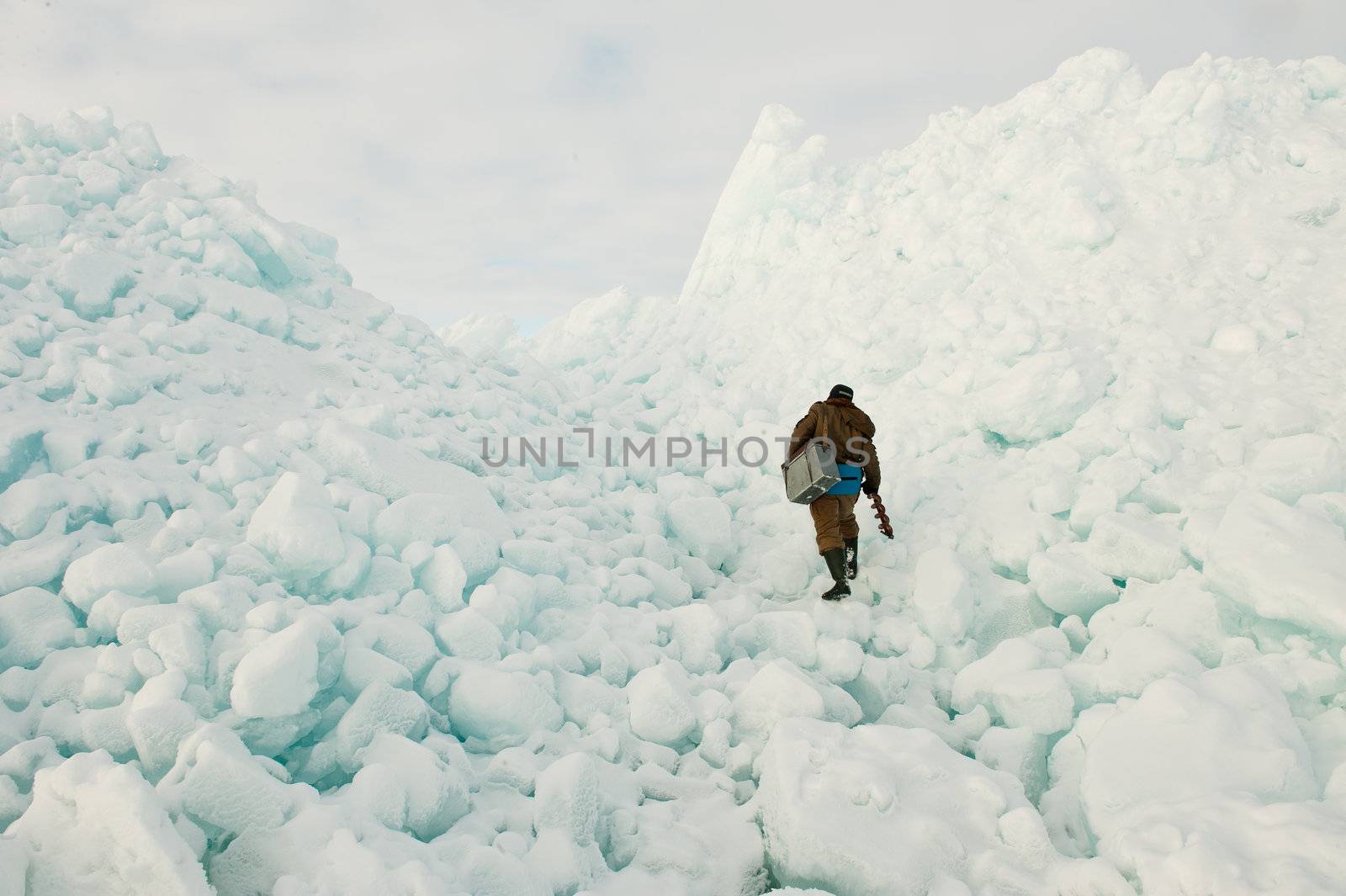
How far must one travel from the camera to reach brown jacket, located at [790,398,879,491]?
4.76m

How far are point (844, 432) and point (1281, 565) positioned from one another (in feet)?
7.91

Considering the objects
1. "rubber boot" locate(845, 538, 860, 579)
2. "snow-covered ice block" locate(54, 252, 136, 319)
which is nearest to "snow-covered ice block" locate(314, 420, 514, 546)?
"snow-covered ice block" locate(54, 252, 136, 319)

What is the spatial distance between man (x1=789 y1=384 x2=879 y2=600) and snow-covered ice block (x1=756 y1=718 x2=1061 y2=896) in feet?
5.49

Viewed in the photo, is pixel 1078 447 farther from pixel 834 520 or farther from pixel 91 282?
pixel 91 282

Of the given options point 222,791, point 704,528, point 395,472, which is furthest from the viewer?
point 704,528

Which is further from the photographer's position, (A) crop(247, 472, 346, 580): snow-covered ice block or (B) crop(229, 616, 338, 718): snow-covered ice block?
(A) crop(247, 472, 346, 580): snow-covered ice block

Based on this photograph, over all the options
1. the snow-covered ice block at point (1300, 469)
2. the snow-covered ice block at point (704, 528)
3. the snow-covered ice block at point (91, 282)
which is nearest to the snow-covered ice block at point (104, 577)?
the snow-covered ice block at point (91, 282)

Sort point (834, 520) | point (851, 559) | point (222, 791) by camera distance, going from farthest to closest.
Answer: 1. point (851, 559)
2. point (834, 520)
3. point (222, 791)

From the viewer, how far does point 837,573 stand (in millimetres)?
4500

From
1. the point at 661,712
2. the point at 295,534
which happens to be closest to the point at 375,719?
the point at 295,534

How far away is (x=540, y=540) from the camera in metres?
4.32

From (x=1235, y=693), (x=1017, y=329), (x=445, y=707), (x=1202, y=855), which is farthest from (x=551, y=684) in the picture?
(x=1017, y=329)

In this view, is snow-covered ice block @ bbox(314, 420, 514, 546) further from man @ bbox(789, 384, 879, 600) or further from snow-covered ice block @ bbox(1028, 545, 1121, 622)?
snow-covered ice block @ bbox(1028, 545, 1121, 622)

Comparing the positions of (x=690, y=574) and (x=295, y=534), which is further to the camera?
(x=690, y=574)
